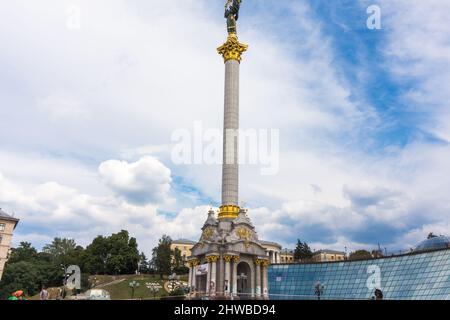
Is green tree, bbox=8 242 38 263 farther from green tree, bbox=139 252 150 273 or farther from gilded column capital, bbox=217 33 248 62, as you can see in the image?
gilded column capital, bbox=217 33 248 62

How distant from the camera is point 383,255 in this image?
234 ft

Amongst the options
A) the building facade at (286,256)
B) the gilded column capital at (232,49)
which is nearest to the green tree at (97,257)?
the building facade at (286,256)

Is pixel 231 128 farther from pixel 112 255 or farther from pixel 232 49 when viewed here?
pixel 112 255

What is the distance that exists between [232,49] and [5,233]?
5727cm

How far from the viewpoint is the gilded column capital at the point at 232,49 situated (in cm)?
5116

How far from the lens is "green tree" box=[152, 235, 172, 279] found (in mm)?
94562

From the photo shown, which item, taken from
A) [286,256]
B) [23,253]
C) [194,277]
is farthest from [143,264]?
[194,277]

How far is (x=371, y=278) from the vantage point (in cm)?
6944

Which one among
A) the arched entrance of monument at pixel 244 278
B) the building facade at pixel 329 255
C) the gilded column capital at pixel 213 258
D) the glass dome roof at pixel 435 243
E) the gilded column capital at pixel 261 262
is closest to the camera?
the gilded column capital at pixel 213 258

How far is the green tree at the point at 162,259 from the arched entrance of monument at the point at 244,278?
175 ft

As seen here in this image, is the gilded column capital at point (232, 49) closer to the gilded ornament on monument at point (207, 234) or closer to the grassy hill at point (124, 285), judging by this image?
the gilded ornament on monument at point (207, 234)
